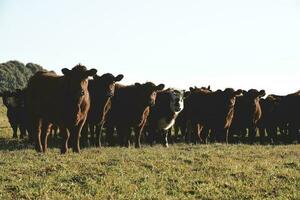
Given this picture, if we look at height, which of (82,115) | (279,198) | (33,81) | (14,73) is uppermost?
(14,73)

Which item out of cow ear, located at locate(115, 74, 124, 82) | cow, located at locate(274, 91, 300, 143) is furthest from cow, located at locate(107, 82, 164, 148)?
cow, located at locate(274, 91, 300, 143)

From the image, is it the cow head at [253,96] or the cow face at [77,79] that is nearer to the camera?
the cow face at [77,79]

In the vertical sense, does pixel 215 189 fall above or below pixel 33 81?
below

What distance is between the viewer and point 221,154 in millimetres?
16484

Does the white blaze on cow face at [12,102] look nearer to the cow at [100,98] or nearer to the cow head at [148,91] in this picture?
the cow head at [148,91]

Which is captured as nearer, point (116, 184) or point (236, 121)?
point (116, 184)

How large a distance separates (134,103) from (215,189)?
11.7 metres

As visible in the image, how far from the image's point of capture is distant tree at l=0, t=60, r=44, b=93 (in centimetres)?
9938

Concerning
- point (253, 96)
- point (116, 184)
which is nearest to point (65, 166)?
point (116, 184)

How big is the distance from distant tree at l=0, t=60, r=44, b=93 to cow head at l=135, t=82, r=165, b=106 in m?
75.8

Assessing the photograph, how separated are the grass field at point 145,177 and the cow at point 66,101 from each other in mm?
1188

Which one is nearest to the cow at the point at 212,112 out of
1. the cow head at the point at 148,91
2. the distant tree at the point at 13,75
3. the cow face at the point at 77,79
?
the cow head at the point at 148,91

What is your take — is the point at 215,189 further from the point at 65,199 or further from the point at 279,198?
the point at 65,199

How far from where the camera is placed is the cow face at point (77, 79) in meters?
16.0
